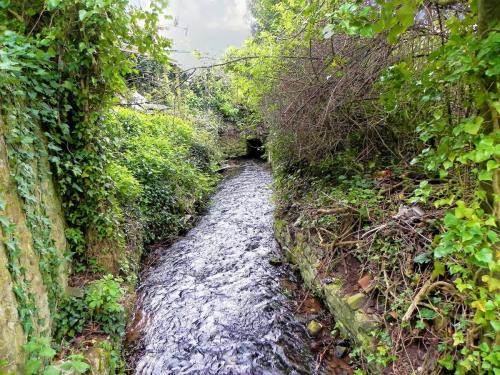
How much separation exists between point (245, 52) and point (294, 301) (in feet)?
17.5

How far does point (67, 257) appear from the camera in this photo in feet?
11.3

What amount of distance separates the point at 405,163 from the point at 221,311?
3.33 m

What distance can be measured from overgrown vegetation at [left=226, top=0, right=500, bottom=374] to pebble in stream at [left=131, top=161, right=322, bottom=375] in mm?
891

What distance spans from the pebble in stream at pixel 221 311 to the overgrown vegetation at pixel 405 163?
891 mm

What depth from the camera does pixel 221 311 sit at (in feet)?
13.6

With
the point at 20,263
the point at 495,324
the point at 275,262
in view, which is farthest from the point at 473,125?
the point at 275,262

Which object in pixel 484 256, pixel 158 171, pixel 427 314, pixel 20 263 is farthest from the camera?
pixel 158 171

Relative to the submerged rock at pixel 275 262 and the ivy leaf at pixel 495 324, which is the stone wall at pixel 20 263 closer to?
the ivy leaf at pixel 495 324

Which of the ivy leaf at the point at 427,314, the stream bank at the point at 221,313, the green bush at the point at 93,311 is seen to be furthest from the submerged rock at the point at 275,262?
the ivy leaf at the point at 427,314

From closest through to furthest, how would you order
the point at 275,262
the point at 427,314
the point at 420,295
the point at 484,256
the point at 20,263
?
the point at 484,256, the point at 20,263, the point at 427,314, the point at 420,295, the point at 275,262

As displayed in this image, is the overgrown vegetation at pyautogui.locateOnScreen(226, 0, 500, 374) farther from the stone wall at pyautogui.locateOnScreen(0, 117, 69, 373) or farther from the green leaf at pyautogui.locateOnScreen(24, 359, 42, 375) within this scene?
the green leaf at pyautogui.locateOnScreen(24, 359, 42, 375)

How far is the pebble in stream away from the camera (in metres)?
3.31

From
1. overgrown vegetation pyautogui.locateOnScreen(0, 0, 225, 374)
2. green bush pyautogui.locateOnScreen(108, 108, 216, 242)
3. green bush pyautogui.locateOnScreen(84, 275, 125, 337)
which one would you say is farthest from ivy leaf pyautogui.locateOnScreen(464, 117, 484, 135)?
green bush pyautogui.locateOnScreen(108, 108, 216, 242)

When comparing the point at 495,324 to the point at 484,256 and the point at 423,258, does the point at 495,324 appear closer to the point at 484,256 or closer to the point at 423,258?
the point at 484,256
